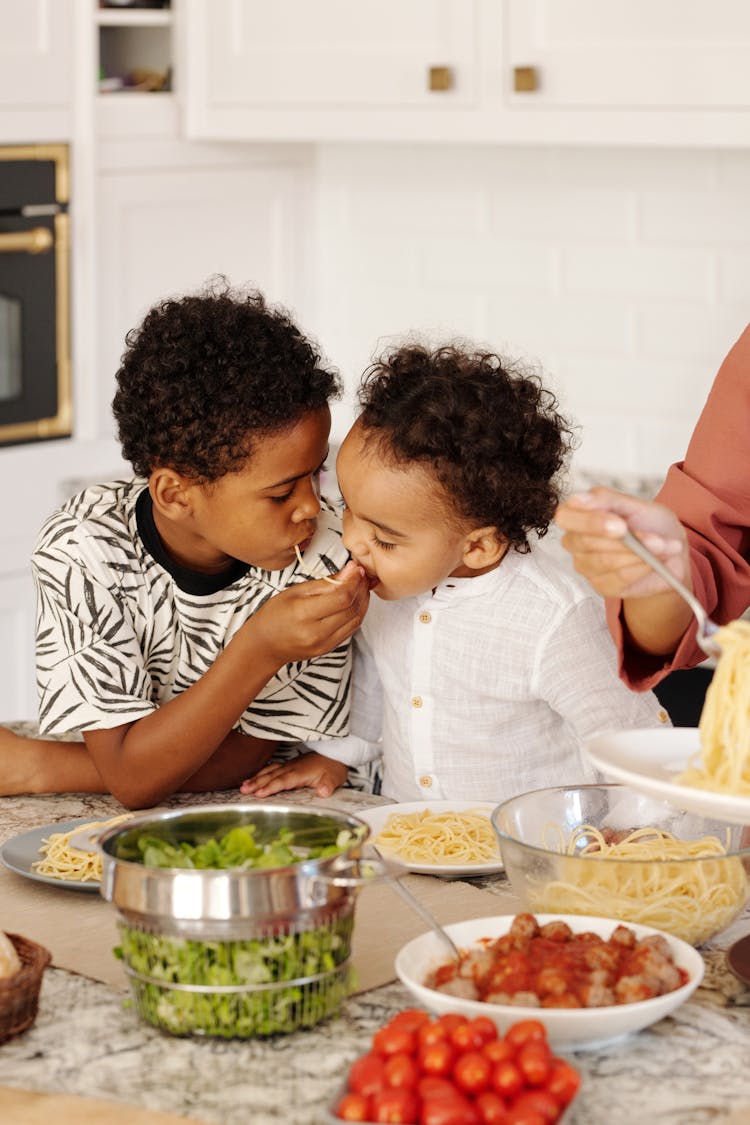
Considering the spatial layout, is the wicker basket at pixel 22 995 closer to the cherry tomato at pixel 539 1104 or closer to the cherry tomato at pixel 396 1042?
Result: the cherry tomato at pixel 396 1042

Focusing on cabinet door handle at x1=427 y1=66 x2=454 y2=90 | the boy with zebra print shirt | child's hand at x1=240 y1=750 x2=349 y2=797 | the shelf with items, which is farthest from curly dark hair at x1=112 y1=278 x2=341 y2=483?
the shelf with items

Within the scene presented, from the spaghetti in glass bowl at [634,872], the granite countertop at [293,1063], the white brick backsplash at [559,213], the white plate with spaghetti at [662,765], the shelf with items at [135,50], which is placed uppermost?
the shelf with items at [135,50]

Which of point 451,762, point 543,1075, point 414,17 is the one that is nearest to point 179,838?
point 543,1075

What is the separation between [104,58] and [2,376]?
783 mm

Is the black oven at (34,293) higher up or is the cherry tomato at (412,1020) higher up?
the black oven at (34,293)

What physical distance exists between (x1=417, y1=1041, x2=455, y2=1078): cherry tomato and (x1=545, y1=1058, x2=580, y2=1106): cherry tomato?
7 cm

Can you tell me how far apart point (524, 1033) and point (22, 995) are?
15.1 inches

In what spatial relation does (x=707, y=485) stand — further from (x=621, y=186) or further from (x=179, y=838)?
(x=621, y=186)

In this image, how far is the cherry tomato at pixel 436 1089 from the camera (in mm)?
1044

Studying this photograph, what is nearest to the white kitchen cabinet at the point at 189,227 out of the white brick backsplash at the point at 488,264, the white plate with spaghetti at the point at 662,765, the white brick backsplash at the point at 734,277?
the white brick backsplash at the point at 488,264

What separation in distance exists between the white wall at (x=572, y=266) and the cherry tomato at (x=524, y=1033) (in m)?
2.12

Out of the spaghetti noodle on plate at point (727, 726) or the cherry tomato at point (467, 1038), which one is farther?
the spaghetti noodle on plate at point (727, 726)

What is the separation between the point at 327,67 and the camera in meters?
3.08

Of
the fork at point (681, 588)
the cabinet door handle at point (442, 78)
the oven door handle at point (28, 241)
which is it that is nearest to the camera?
the fork at point (681, 588)
